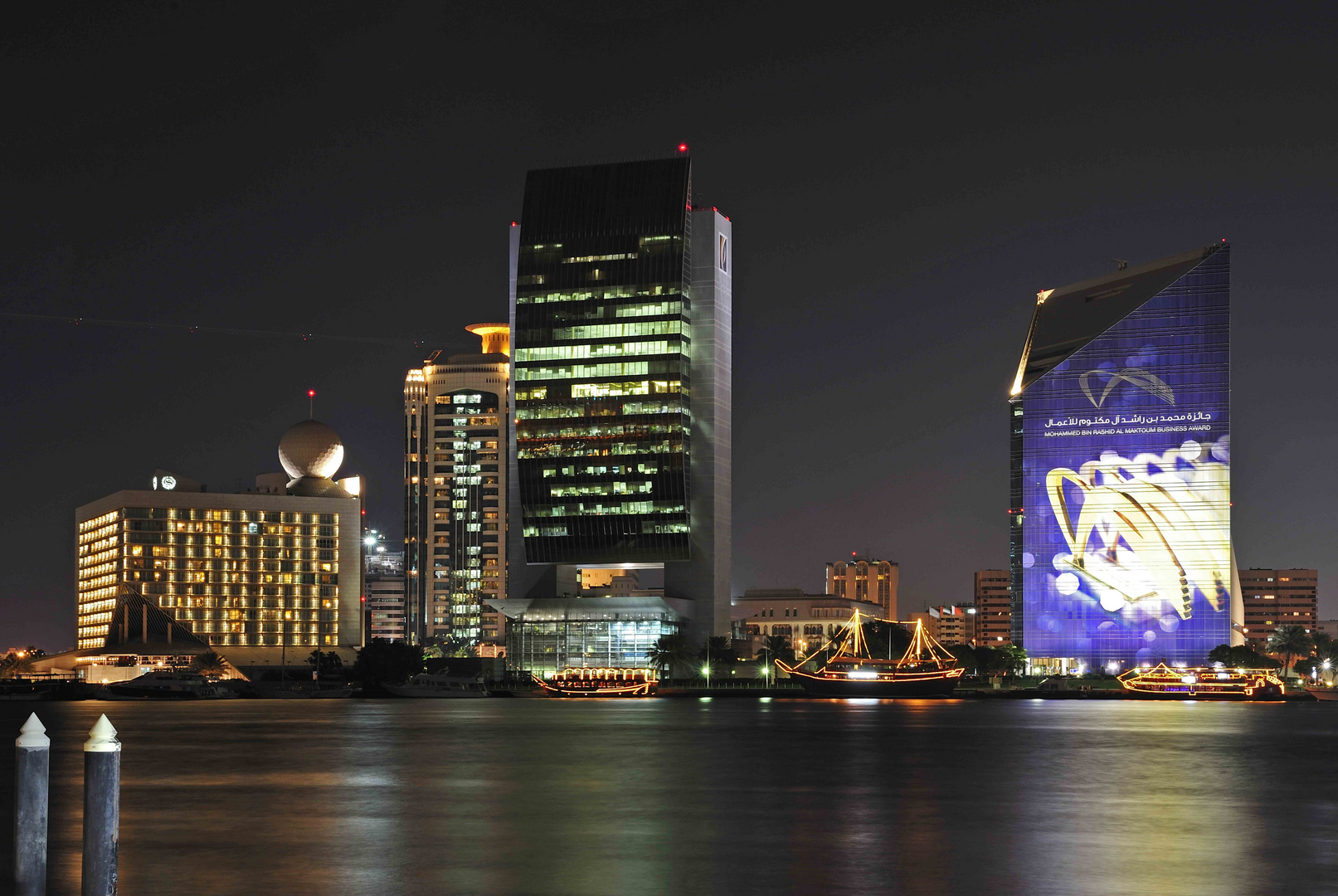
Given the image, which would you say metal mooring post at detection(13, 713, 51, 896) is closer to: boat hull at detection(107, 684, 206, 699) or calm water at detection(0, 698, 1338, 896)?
calm water at detection(0, 698, 1338, 896)

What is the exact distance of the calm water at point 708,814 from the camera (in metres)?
26.5

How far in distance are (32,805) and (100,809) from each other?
4.37 feet

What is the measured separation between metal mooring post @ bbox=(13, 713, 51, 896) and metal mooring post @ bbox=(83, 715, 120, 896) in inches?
22.6

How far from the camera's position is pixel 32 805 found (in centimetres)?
1727

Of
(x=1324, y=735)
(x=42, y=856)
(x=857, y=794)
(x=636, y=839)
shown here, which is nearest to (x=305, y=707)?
(x=1324, y=735)

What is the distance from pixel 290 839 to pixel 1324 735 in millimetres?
86248

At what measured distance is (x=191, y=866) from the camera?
90.5 feet

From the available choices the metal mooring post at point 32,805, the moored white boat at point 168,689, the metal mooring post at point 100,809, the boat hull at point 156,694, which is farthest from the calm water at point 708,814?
the moored white boat at point 168,689

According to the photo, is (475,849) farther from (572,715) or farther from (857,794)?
(572,715)

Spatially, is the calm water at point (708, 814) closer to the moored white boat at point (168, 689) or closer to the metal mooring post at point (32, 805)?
the metal mooring post at point (32, 805)

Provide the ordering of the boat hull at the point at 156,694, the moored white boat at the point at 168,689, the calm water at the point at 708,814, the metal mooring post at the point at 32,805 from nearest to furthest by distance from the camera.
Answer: the metal mooring post at the point at 32,805 → the calm water at the point at 708,814 → the boat hull at the point at 156,694 → the moored white boat at the point at 168,689

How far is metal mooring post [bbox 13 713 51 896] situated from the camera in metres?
16.5

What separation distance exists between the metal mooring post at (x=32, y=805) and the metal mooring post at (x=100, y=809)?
57cm

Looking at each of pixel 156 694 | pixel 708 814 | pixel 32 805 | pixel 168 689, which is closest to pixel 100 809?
pixel 32 805
